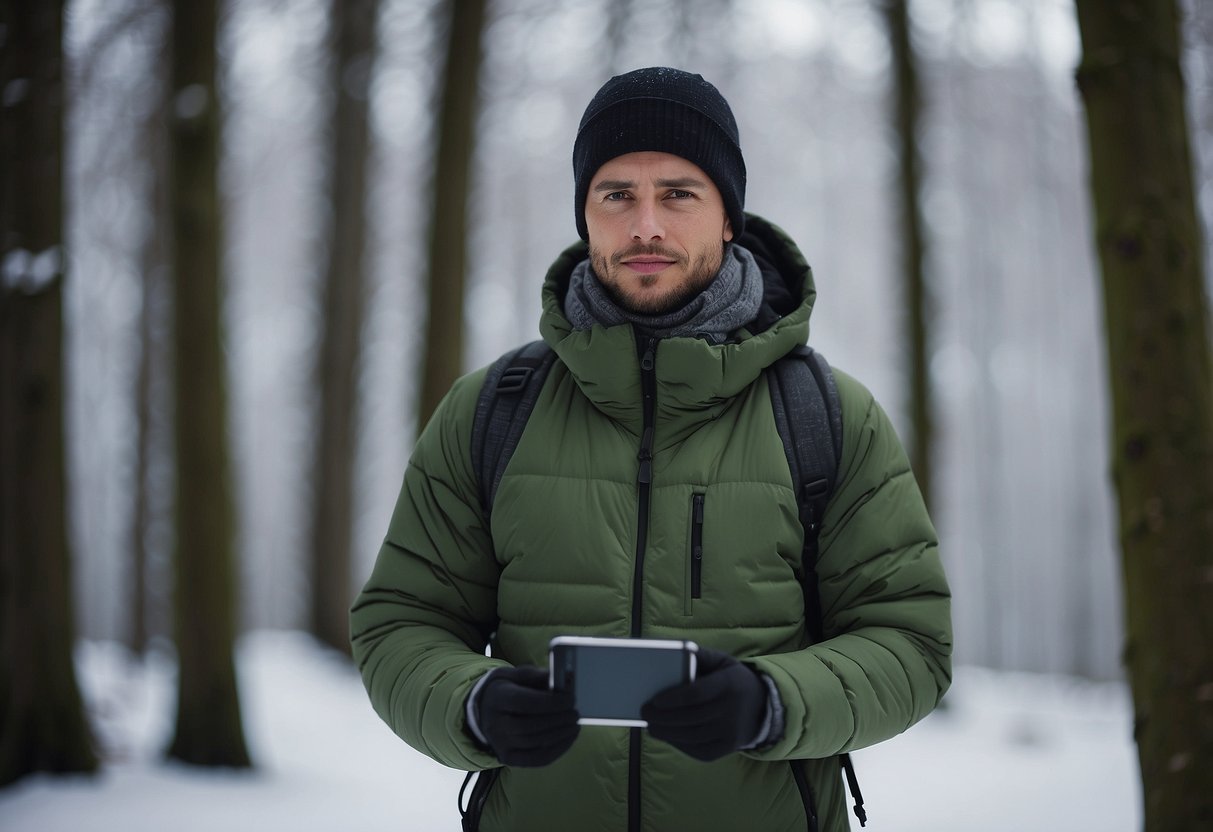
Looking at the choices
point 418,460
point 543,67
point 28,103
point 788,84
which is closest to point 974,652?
point 788,84

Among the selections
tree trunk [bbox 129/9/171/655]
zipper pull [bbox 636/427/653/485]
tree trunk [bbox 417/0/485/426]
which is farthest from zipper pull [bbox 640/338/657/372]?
tree trunk [bbox 129/9/171/655]

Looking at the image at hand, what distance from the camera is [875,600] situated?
72.3 inches

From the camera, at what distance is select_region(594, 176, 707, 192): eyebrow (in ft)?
6.37

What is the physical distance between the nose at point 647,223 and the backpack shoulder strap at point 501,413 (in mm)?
326

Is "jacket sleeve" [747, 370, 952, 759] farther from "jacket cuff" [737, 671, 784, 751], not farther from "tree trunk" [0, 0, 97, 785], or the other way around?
"tree trunk" [0, 0, 97, 785]

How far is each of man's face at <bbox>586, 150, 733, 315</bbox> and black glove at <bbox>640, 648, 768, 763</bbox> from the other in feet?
2.33

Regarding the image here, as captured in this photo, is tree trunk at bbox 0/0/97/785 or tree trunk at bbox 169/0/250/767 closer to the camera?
tree trunk at bbox 0/0/97/785

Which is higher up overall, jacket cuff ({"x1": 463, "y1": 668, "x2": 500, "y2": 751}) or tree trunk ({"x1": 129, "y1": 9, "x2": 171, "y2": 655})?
tree trunk ({"x1": 129, "y1": 9, "x2": 171, "y2": 655})

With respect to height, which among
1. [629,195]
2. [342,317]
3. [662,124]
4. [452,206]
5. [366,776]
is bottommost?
[366,776]

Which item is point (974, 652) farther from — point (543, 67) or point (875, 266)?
point (543, 67)

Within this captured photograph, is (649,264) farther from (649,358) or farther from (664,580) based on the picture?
(664,580)

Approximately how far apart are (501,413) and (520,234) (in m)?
13.7

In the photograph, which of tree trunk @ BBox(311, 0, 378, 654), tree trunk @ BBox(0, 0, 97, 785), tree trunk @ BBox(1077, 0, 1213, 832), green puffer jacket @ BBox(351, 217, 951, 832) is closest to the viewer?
green puffer jacket @ BBox(351, 217, 951, 832)

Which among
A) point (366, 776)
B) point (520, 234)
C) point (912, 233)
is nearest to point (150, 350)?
point (520, 234)
